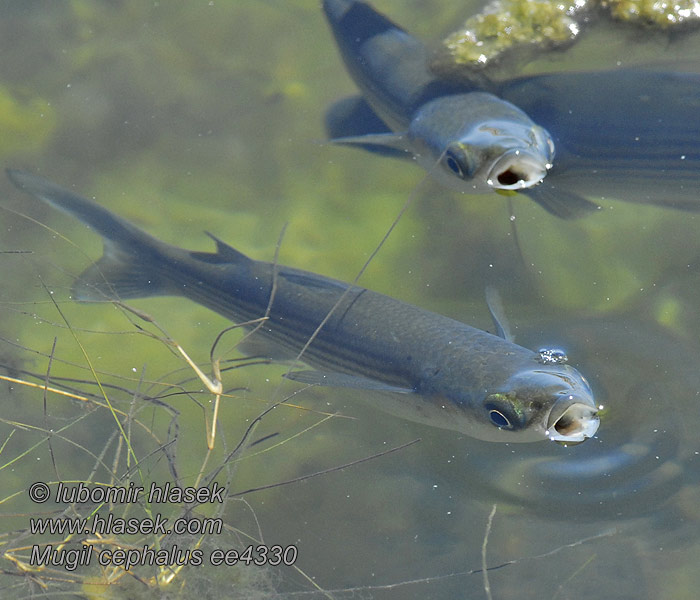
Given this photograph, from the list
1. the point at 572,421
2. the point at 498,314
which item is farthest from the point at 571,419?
the point at 498,314

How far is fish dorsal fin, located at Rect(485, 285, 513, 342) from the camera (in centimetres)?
295

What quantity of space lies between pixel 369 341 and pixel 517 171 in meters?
1.20

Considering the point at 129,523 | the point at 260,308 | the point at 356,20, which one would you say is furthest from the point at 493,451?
the point at 356,20

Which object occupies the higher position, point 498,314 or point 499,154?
point 499,154

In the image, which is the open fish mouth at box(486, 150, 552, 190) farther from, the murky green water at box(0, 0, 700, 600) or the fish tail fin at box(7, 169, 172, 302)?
the fish tail fin at box(7, 169, 172, 302)

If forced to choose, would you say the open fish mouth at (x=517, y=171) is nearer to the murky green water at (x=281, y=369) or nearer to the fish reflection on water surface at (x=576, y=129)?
the fish reflection on water surface at (x=576, y=129)

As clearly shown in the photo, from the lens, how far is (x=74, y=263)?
3740 mm

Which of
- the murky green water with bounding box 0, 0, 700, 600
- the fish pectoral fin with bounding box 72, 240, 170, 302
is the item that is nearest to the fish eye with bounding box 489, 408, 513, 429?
the murky green water with bounding box 0, 0, 700, 600

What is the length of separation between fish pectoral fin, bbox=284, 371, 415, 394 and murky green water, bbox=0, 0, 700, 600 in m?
0.33

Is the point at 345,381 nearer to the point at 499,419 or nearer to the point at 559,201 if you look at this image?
the point at 499,419

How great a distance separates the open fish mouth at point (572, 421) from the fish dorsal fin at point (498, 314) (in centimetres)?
47

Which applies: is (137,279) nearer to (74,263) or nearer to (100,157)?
(74,263)

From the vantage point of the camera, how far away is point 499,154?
3.17m

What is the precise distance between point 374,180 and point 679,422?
2.07 metres
